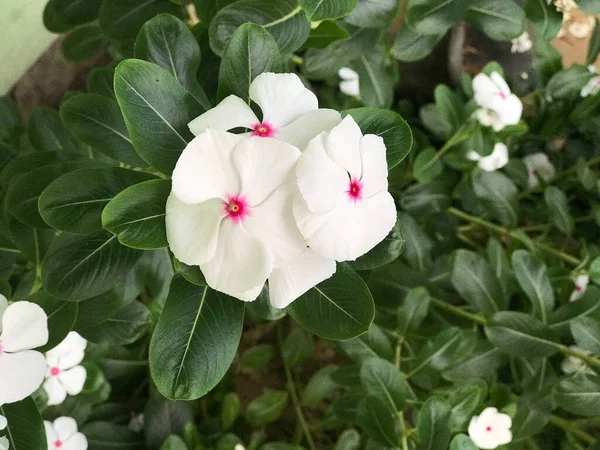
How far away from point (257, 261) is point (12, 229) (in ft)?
1.51

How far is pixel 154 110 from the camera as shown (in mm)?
590

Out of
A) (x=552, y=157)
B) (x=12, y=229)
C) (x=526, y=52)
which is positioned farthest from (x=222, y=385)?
(x=526, y=52)

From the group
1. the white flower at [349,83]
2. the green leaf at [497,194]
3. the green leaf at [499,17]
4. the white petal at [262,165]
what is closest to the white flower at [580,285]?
the green leaf at [497,194]

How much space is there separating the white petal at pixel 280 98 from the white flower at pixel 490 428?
0.64 meters

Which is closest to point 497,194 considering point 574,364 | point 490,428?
point 574,364

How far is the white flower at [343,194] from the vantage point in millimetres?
495

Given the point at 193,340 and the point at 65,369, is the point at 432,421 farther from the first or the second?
the point at 65,369

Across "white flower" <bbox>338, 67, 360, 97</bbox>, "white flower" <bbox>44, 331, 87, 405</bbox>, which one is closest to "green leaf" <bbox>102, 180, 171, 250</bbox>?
"white flower" <bbox>44, 331, 87, 405</bbox>

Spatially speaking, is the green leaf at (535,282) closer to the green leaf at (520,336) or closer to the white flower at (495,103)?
the green leaf at (520,336)

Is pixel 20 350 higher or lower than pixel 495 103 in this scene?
higher

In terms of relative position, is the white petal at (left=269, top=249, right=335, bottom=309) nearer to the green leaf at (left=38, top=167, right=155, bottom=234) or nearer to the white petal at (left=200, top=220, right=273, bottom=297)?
the white petal at (left=200, top=220, right=273, bottom=297)

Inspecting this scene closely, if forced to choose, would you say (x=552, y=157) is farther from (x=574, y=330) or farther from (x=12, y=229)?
(x=12, y=229)

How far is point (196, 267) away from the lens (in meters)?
0.57

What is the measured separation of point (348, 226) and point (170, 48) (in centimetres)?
35
